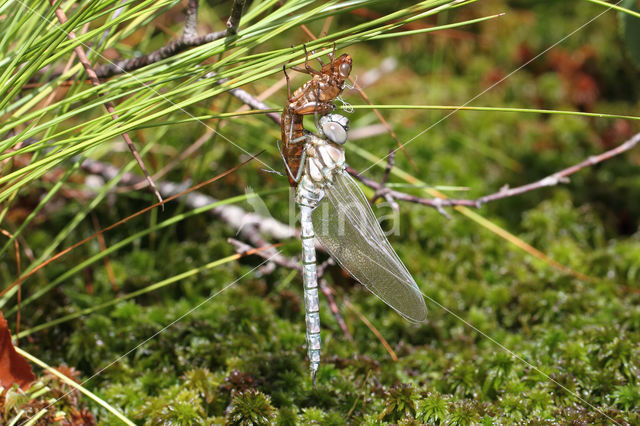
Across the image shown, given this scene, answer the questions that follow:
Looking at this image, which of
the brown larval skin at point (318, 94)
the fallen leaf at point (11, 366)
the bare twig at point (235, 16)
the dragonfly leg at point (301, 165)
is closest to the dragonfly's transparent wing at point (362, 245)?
the dragonfly leg at point (301, 165)

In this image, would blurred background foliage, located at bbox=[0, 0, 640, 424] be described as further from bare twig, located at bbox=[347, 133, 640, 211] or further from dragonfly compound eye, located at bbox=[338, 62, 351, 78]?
dragonfly compound eye, located at bbox=[338, 62, 351, 78]

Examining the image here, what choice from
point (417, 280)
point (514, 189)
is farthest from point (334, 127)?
point (417, 280)

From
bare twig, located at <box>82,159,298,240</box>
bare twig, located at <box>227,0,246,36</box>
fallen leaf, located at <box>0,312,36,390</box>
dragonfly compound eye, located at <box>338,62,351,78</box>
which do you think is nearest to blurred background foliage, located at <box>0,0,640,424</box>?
bare twig, located at <box>82,159,298,240</box>

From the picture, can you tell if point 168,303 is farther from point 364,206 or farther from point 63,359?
point 364,206

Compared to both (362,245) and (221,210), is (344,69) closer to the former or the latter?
(362,245)

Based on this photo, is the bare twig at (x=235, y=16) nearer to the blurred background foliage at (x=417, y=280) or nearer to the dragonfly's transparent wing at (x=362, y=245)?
the blurred background foliage at (x=417, y=280)

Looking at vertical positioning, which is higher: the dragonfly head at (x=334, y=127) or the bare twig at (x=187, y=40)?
the bare twig at (x=187, y=40)
